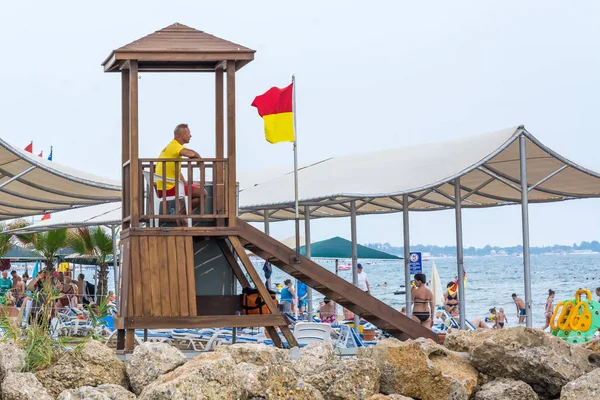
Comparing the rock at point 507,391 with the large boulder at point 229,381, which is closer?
the large boulder at point 229,381

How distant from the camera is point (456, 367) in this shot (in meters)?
10.3

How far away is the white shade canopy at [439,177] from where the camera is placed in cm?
1418

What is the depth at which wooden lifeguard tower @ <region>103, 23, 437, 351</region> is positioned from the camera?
461 inches

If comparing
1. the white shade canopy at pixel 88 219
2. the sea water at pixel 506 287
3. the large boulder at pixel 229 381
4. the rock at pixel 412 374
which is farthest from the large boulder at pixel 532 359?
the sea water at pixel 506 287

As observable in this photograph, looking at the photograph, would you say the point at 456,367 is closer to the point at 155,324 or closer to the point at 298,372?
the point at 298,372

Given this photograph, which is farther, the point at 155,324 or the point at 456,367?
the point at 155,324

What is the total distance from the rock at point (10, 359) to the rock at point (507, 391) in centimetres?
421

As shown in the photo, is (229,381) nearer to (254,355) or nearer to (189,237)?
(254,355)

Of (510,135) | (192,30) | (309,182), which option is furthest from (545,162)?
(192,30)

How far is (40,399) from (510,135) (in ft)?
24.9

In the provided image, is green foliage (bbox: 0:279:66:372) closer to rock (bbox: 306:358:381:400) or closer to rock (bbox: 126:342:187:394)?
rock (bbox: 126:342:187:394)

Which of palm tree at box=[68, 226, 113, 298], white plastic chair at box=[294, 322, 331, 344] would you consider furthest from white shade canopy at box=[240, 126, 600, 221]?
palm tree at box=[68, 226, 113, 298]

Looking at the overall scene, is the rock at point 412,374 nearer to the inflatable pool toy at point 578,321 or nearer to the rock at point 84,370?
the rock at point 84,370

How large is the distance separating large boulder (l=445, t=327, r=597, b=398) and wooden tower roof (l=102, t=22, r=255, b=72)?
14.1 feet
